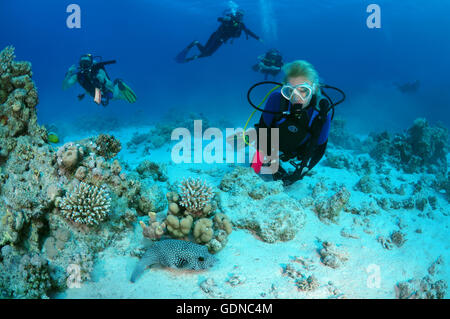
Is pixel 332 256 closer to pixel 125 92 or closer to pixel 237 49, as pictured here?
pixel 125 92

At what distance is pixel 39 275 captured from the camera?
265 centimetres

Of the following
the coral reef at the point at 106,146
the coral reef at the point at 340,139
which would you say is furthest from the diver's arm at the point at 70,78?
the coral reef at the point at 340,139

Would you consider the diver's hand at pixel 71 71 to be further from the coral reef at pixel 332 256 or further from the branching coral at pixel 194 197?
the coral reef at pixel 332 256

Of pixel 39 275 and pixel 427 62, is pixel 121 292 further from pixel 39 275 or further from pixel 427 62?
pixel 427 62

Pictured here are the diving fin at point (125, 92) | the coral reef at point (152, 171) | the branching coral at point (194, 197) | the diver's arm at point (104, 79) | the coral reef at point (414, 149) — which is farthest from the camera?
the coral reef at point (414, 149)

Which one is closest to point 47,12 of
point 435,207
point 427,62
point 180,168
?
point 180,168

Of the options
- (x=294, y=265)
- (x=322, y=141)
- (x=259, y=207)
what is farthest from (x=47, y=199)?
(x=322, y=141)

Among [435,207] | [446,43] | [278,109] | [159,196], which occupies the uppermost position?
[446,43]

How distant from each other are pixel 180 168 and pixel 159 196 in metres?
2.45

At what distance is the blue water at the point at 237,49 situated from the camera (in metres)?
29.5

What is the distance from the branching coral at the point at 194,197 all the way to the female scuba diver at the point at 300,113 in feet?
5.88

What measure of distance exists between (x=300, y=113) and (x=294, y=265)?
2593 mm

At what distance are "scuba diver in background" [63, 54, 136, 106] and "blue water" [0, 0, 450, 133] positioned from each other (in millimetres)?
13892

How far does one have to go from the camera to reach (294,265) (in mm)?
3547
